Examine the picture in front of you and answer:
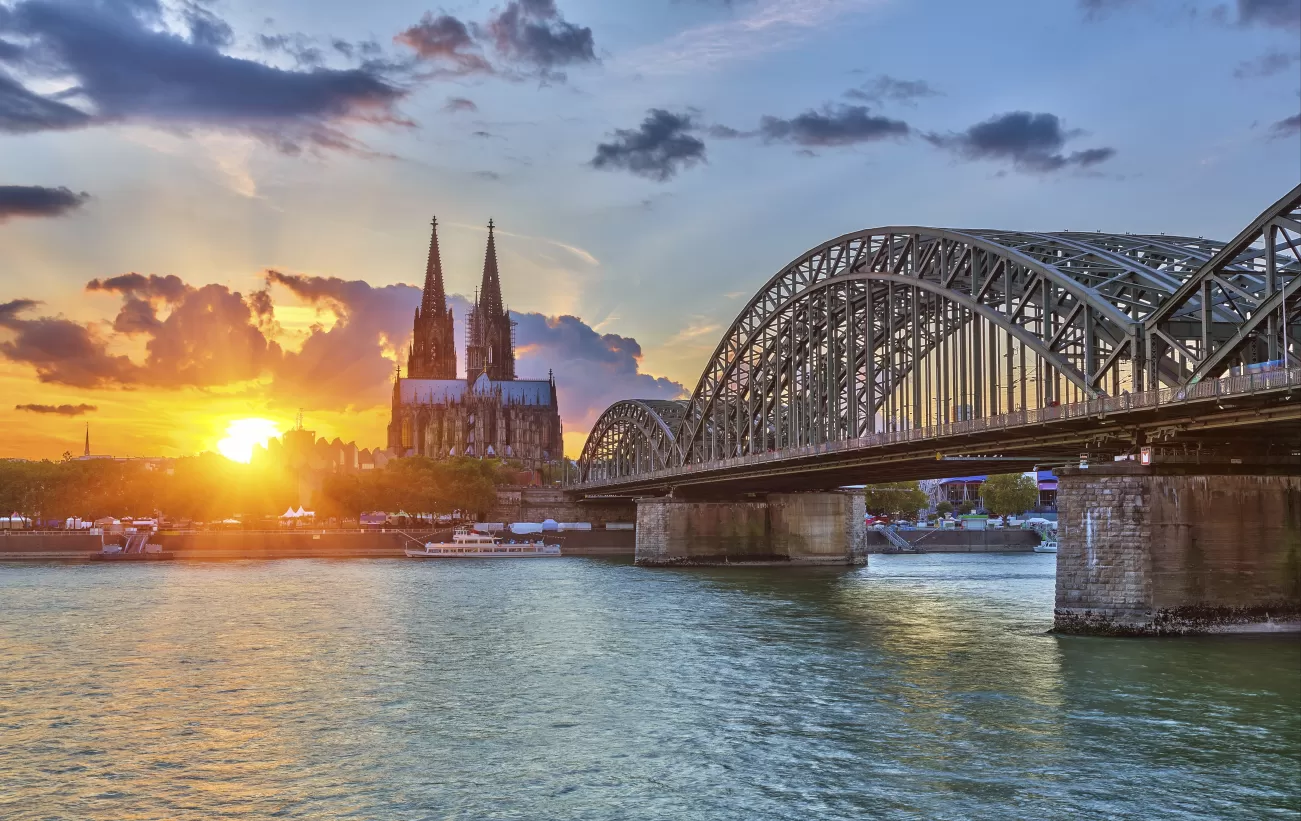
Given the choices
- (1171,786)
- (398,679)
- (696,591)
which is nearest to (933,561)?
(696,591)

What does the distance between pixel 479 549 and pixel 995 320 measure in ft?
278

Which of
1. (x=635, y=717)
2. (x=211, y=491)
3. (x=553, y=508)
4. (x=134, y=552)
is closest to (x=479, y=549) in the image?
(x=134, y=552)

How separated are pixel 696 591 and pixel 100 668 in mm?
42337

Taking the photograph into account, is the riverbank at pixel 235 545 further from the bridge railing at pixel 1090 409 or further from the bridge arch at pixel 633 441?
the bridge railing at pixel 1090 409

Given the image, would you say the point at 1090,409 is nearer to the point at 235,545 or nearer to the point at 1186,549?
the point at 1186,549

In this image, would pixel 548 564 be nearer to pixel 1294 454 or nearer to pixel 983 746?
pixel 1294 454

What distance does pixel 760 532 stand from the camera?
113 m

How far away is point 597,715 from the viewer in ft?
117

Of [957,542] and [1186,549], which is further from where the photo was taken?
[957,542]

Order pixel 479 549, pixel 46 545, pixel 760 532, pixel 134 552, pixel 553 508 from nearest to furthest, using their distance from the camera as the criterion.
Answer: pixel 760 532
pixel 134 552
pixel 46 545
pixel 479 549
pixel 553 508

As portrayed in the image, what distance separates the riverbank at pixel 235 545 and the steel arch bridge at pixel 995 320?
41263 mm

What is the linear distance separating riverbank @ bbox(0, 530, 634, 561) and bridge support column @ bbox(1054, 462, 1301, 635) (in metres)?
97.2

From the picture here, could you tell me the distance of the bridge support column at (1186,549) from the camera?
46688mm

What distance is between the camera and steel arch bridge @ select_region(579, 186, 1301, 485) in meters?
47.6
